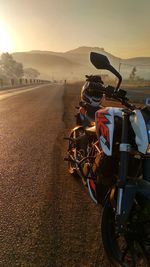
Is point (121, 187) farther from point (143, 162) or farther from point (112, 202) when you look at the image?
point (143, 162)

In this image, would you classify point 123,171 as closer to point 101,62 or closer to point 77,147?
point 101,62

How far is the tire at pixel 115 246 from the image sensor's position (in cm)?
291

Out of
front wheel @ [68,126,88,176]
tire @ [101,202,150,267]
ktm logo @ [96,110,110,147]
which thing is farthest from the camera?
front wheel @ [68,126,88,176]

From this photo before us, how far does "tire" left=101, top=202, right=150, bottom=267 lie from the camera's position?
9.53ft

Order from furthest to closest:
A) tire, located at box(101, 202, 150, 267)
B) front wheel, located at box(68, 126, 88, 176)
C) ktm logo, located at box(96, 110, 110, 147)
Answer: front wheel, located at box(68, 126, 88, 176) → ktm logo, located at box(96, 110, 110, 147) → tire, located at box(101, 202, 150, 267)

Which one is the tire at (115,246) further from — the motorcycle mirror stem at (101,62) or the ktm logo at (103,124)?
the motorcycle mirror stem at (101,62)

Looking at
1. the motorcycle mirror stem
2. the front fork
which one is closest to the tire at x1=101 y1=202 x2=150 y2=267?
the front fork

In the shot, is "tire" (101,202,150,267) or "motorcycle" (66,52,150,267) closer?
"motorcycle" (66,52,150,267)

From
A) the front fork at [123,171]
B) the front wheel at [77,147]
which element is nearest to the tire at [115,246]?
the front fork at [123,171]

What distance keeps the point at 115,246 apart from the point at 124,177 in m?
0.71

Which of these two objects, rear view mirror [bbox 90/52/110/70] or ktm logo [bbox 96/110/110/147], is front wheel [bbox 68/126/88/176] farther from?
rear view mirror [bbox 90/52/110/70]

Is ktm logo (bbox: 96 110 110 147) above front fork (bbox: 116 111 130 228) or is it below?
above

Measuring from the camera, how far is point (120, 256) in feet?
9.84

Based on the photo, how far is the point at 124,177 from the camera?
112 inches
